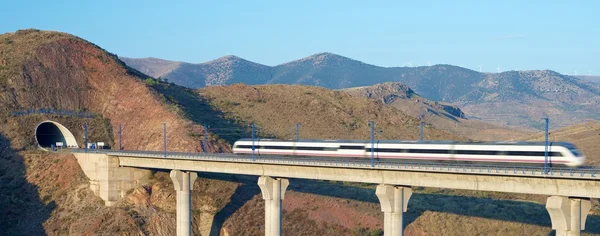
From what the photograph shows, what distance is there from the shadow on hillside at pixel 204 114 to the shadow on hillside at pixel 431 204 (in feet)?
72.7

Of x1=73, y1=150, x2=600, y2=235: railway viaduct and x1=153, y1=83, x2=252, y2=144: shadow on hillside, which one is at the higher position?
x1=153, y1=83, x2=252, y2=144: shadow on hillside

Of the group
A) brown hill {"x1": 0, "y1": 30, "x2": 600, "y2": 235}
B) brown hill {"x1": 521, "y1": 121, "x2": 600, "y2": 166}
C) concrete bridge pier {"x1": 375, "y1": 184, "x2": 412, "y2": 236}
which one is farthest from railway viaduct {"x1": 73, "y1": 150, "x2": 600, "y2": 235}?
brown hill {"x1": 521, "y1": 121, "x2": 600, "y2": 166}

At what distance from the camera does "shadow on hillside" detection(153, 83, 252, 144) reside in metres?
129

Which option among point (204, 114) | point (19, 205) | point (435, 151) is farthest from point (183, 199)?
point (204, 114)

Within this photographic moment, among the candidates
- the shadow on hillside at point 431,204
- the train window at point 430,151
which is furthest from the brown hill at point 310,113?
the train window at point 430,151

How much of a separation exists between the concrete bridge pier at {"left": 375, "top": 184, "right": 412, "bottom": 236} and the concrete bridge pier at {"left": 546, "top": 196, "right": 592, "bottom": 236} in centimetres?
1435

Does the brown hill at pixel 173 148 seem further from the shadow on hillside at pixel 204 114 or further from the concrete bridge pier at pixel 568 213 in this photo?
the concrete bridge pier at pixel 568 213

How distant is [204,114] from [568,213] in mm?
93881

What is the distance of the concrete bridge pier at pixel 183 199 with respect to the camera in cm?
8725

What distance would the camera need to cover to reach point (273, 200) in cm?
7600

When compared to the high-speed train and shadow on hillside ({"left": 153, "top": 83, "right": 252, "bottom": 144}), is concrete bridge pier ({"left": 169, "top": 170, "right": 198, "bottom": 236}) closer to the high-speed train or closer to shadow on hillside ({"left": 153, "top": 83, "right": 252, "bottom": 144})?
the high-speed train

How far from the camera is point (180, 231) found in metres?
87.4

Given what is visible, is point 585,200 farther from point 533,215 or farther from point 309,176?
point 533,215

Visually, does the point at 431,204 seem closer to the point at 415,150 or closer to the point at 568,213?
the point at 415,150
